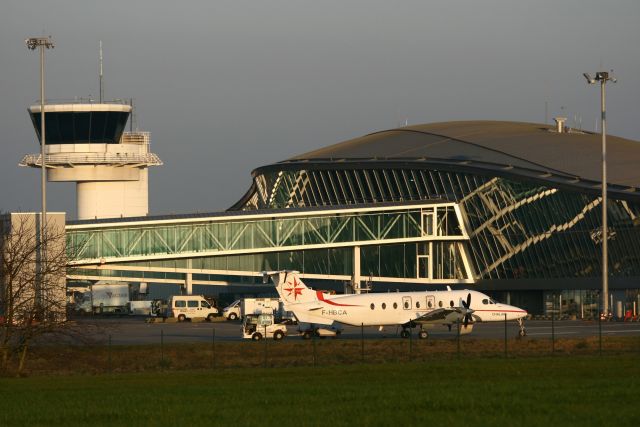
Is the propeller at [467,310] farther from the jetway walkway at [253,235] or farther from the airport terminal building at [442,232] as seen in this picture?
the jetway walkway at [253,235]

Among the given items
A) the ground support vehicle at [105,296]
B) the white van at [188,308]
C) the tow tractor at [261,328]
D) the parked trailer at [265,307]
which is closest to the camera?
the tow tractor at [261,328]

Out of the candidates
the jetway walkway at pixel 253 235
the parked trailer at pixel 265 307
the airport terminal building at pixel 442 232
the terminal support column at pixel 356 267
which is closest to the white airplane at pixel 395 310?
the parked trailer at pixel 265 307

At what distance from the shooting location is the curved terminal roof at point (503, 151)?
116125 mm

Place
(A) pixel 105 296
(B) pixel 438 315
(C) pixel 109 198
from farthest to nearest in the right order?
(C) pixel 109 198
(A) pixel 105 296
(B) pixel 438 315

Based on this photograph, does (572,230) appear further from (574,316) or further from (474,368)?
(474,368)

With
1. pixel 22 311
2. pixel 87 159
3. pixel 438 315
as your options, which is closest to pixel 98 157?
pixel 87 159

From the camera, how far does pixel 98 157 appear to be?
12556 cm

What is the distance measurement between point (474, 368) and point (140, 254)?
2488 inches

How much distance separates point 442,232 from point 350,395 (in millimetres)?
78218

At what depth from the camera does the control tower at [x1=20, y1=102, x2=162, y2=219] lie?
124562 millimetres

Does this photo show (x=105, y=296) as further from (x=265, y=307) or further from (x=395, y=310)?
(x=395, y=310)

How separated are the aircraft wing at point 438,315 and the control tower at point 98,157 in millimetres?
54994

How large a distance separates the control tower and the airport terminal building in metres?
8.37

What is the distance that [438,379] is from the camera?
1940 inches
